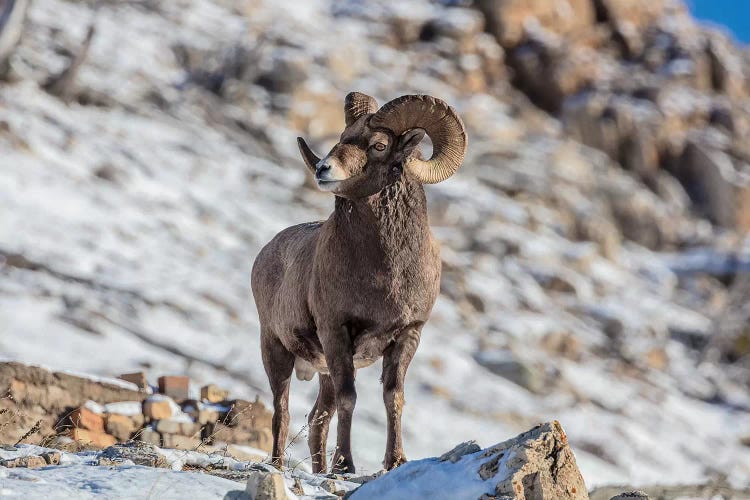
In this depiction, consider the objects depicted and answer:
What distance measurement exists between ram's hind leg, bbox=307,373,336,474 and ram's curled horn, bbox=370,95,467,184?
1.60 meters

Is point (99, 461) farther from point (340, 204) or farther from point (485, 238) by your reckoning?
point (485, 238)

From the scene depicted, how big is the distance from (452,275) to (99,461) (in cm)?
1974

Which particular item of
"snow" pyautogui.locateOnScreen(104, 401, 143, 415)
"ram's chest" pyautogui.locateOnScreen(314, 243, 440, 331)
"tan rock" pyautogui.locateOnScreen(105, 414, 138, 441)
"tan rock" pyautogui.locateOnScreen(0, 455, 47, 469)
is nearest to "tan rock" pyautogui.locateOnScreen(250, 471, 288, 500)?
"tan rock" pyautogui.locateOnScreen(0, 455, 47, 469)

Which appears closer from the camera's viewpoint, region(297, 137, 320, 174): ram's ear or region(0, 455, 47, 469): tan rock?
region(0, 455, 47, 469): tan rock

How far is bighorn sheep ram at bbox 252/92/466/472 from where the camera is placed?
18.4 feet

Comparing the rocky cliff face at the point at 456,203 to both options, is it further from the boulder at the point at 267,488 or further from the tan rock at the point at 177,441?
the boulder at the point at 267,488

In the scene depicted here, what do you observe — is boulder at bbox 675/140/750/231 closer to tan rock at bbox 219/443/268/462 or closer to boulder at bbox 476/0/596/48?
boulder at bbox 476/0/596/48

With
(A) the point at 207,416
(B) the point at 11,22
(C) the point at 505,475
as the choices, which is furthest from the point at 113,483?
(B) the point at 11,22

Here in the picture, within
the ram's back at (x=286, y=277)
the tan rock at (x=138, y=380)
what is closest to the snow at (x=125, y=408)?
the tan rock at (x=138, y=380)

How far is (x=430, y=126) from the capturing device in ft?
20.0

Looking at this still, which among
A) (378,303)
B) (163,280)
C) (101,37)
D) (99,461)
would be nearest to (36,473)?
(99,461)

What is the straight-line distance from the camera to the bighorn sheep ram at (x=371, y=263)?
5.60 metres

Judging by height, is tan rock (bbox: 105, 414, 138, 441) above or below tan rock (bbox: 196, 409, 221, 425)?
below

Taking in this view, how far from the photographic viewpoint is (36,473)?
13.3 feet
